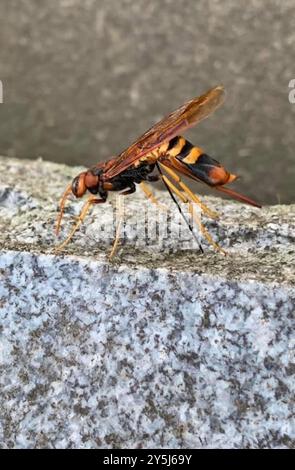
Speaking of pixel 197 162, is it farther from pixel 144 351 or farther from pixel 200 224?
pixel 144 351

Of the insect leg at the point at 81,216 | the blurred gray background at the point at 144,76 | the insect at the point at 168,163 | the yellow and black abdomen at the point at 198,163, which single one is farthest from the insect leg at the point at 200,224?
the blurred gray background at the point at 144,76

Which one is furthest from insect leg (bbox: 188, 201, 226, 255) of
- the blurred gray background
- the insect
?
the blurred gray background

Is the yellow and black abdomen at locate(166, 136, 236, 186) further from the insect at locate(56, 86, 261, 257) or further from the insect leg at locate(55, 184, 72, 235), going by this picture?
the insect leg at locate(55, 184, 72, 235)

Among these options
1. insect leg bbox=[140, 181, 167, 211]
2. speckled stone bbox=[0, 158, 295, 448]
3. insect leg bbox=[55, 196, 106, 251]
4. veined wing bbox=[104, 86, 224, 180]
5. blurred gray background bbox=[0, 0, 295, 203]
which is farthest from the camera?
blurred gray background bbox=[0, 0, 295, 203]
